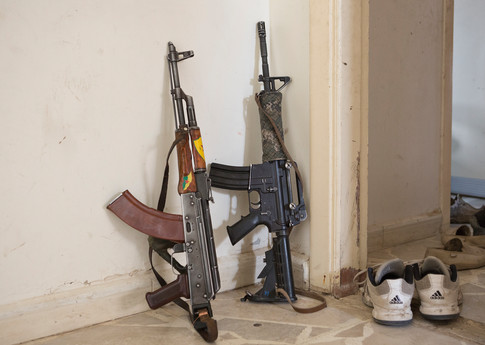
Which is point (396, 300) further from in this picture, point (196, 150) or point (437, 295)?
point (196, 150)

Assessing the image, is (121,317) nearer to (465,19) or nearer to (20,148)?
(20,148)

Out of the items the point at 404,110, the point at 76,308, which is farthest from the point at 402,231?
the point at 76,308

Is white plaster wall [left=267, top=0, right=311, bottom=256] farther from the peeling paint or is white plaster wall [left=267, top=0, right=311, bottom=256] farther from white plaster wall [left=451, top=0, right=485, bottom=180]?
white plaster wall [left=451, top=0, right=485, bottom=180]

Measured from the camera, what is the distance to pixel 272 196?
7.32ft

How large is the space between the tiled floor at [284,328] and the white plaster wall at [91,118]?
0.20m

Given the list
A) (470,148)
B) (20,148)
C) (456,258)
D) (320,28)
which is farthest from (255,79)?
(470,148)

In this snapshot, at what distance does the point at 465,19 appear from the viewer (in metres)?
4.20

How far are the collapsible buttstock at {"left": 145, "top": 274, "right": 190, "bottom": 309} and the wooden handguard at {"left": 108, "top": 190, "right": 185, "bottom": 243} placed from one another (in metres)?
0.15

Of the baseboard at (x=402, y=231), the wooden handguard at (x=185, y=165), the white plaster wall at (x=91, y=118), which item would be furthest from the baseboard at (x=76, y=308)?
the baseboard at (x=402, y=231)

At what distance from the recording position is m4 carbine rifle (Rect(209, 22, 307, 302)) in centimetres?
221

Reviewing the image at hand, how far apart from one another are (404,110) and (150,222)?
1755 mm

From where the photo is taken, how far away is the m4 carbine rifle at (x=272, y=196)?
7.26 feet

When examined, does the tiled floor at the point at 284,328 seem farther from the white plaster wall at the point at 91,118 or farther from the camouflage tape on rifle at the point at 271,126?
the camouflage tape on rifle at the point at 271,126

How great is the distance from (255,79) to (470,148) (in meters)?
2.53
